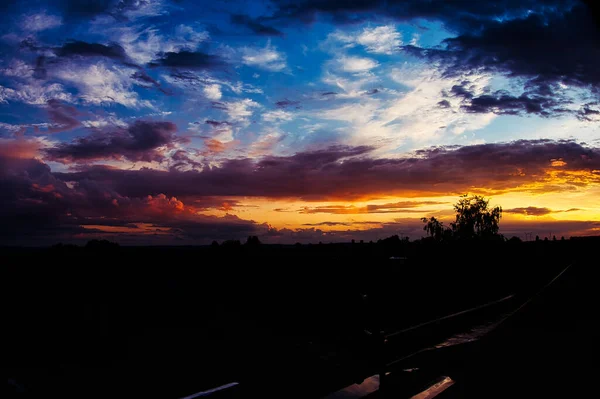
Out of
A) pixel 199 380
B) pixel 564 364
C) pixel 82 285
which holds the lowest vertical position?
pixel 199 380

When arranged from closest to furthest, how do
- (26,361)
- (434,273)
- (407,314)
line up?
1. (26,361)
2. (407,314)
3. (434,273)

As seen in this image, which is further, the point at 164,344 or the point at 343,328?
the point at 343,328

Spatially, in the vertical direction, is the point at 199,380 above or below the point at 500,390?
below

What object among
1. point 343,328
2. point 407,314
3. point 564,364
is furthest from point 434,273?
point 564,364

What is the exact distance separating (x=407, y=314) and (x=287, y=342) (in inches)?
176

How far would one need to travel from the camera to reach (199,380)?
8055 millimetres

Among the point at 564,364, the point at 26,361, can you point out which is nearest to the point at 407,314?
the point at 564,364

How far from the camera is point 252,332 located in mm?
11508

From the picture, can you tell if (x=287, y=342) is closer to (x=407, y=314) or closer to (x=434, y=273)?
(x=407, y=314)

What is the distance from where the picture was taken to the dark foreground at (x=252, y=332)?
236 inches

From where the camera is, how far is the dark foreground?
5.98 metres

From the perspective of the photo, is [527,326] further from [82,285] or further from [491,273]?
[491,273]

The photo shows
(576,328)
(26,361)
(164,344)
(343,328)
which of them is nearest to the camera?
(26,361)

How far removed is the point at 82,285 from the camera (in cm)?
896
